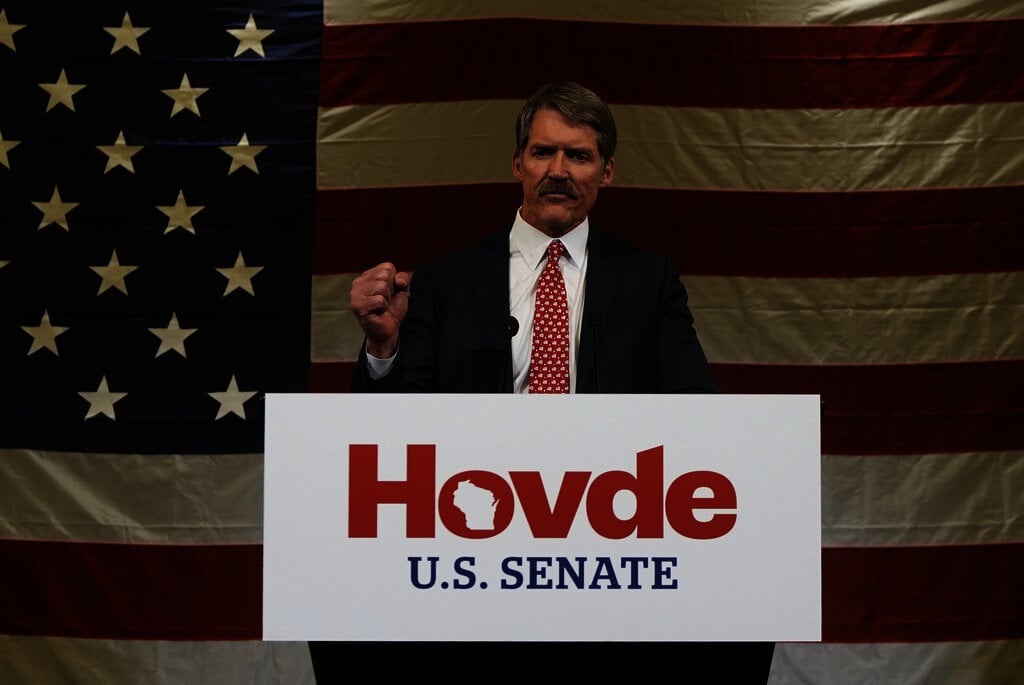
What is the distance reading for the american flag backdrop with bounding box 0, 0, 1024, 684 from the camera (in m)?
3.14

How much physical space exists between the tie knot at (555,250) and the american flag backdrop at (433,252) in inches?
48.9

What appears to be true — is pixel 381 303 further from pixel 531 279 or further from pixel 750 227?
pixel 750 227

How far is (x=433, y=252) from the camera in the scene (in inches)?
124

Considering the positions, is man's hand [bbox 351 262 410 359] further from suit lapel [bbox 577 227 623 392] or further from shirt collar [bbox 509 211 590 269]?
shirt collar [bbox 509 211 590 269]

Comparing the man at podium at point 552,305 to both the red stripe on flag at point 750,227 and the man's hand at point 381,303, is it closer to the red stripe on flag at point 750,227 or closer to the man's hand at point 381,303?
the man's hand at point 381,303

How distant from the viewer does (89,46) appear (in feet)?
10.5

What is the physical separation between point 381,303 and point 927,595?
2187 millimetres

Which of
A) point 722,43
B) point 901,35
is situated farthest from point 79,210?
point 901,35

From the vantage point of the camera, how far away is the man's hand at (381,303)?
1.45 m

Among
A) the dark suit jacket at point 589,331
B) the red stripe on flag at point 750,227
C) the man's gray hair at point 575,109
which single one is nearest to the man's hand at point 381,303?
the dark suit jacket at point 589,331

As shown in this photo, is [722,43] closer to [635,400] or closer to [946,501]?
[946,501]

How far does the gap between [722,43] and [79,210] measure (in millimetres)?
1728

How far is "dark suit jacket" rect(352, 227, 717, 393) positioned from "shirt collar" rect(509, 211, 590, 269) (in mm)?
21

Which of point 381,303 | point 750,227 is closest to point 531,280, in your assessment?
point 381,303
